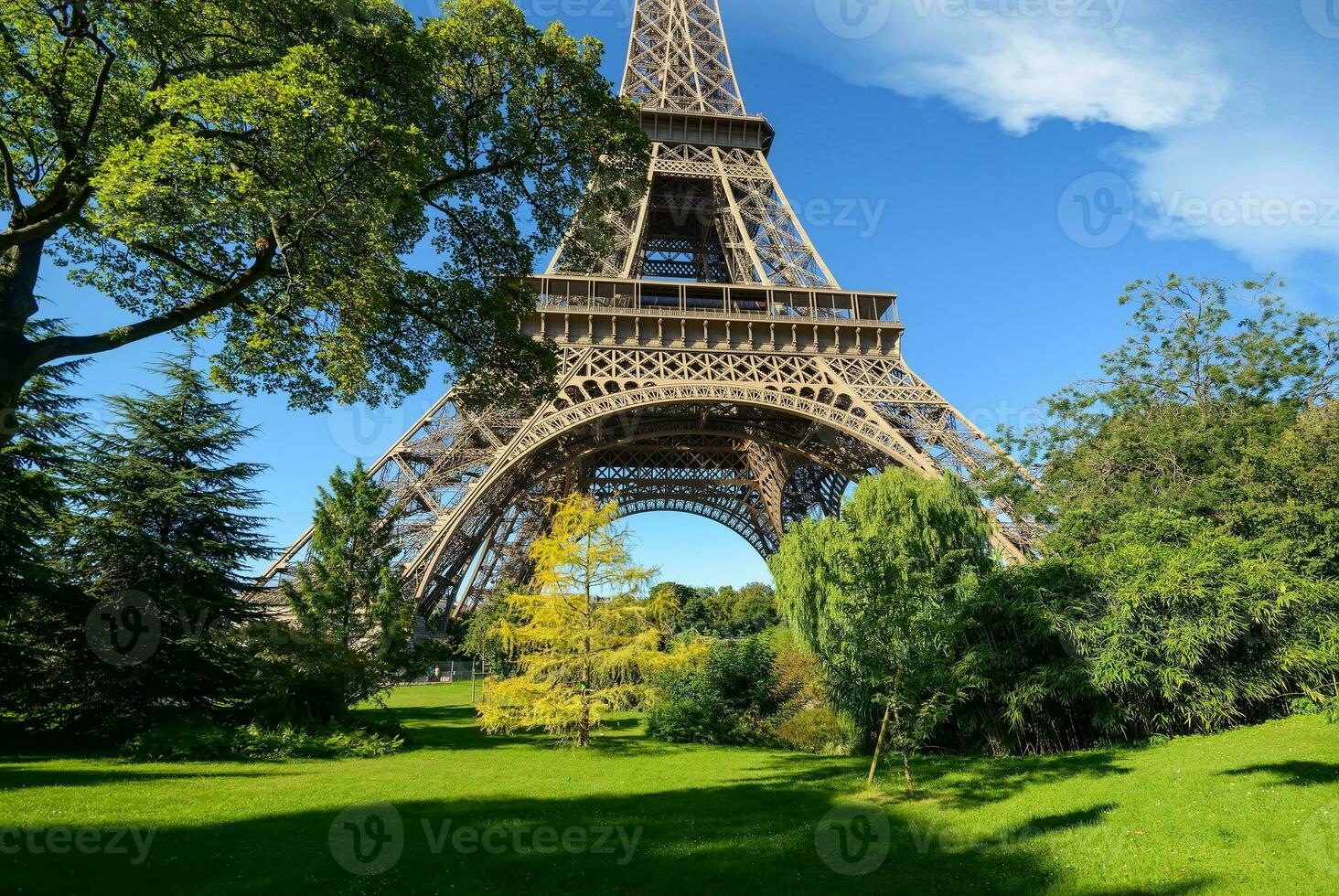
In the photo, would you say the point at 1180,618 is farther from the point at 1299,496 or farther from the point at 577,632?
the point at 577,632

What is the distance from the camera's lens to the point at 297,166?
259 inches

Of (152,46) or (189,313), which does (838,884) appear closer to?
(189,313)

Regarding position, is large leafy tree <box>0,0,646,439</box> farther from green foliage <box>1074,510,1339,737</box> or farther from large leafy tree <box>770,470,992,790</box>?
green foliage <box>1074,510,1339,737</box>

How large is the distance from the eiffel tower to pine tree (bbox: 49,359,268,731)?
70.6 inches

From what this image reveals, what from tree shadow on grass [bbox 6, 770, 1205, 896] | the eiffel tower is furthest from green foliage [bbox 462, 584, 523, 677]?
tree shadow on grass [bbox 6, 770, 1205, 896]

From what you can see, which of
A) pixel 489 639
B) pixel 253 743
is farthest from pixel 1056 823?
pixel 489 639

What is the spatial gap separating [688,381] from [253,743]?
15857mm

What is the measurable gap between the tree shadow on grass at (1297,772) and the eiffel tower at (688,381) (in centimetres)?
1228

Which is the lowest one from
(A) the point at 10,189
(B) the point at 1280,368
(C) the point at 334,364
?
(C) the point at 334,364

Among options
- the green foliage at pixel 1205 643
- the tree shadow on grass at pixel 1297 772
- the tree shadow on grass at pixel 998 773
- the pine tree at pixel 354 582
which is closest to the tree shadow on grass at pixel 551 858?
the tree shadow on grass at pixel 998 773

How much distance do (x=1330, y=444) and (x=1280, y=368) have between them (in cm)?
670

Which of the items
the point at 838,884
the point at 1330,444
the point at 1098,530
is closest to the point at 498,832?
the point at 838,884

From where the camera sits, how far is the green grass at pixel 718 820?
218 inches

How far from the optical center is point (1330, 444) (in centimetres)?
1427
